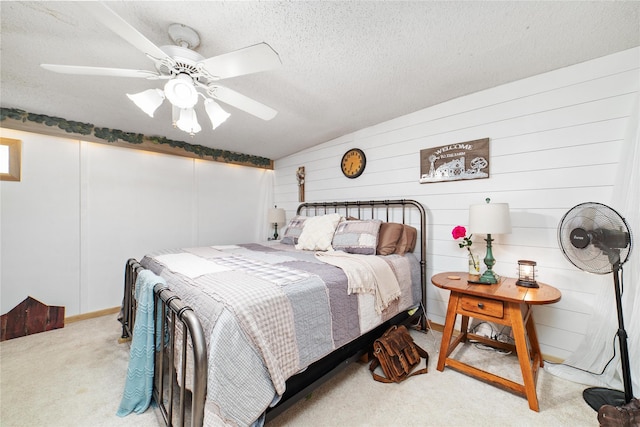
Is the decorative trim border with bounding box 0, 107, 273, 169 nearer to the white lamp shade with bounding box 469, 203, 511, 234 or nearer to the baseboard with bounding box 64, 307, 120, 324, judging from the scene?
the baseboard with bounding box 64, 307, 120, 324

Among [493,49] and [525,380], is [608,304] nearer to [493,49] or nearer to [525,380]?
[525,380]

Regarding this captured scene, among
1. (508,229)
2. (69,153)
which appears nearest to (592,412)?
(508,229)

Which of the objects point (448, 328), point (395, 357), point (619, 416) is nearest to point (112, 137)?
point (395, 357)

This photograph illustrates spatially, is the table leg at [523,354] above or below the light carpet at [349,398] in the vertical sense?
above

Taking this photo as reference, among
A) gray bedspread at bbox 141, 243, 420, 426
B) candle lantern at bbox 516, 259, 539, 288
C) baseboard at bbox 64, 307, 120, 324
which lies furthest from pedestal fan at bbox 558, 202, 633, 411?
baseboard at bbox 64, 307, 120, 324

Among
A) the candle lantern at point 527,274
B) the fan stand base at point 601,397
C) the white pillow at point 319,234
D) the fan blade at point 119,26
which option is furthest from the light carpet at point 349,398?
the fan blade at point 119,26

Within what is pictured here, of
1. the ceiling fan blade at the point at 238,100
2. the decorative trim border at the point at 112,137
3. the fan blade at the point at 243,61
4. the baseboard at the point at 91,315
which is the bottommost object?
the baseboard at the point at 91,315

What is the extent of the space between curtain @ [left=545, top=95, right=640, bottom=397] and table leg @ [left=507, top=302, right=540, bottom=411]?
1.76 feet

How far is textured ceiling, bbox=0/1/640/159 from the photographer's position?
1.45m

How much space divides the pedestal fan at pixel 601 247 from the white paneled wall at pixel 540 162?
0.41 meters

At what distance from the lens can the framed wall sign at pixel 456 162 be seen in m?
2.39

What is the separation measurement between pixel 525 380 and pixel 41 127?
4.82 metres

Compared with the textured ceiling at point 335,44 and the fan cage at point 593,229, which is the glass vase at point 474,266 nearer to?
the fan cage at point 593,229

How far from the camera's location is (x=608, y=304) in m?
1.79
